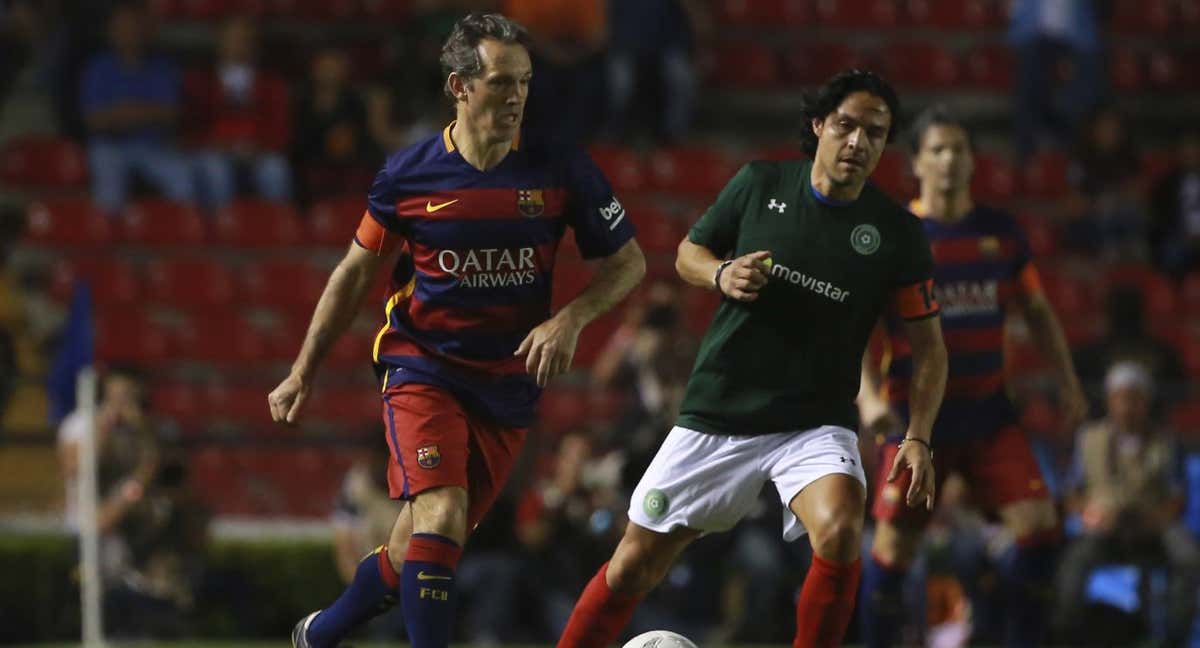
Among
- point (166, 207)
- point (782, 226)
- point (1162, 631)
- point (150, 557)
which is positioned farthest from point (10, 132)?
point (782, 226)

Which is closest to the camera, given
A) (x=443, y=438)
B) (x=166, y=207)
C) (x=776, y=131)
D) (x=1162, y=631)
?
(x=443, y=438)

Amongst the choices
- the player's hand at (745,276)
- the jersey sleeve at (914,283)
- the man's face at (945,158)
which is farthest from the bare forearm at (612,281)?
the man's face at (945,158)

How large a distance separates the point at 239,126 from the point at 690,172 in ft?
11.5

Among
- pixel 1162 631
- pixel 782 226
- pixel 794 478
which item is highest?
pixel 782 226

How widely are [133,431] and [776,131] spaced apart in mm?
7822

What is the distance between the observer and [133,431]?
11.1 m

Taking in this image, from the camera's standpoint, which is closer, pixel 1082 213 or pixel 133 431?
pixel 133 431

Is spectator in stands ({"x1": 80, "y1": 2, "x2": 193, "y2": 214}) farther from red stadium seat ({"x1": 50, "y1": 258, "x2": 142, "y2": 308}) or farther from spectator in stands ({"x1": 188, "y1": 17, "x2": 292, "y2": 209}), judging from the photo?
red stadium seat ({"x1": 50, "y1": 258, "x2": 142, "y2": 308})

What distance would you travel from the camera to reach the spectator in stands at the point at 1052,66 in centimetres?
1602

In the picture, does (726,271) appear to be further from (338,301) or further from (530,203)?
(338,301)

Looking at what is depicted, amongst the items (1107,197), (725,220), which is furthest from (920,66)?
(725,220)

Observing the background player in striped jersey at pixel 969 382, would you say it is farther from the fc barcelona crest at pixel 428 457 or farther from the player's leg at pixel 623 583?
the fc barcelona crest at pixel 428 457

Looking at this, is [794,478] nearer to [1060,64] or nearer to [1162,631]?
[1162,631]

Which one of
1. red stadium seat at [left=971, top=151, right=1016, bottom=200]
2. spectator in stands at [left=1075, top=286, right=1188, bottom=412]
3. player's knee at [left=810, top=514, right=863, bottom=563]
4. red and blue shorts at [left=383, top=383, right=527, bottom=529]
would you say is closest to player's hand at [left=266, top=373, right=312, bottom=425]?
red and blue shorts at [left=383, top=383, right=527, bottom=529]
